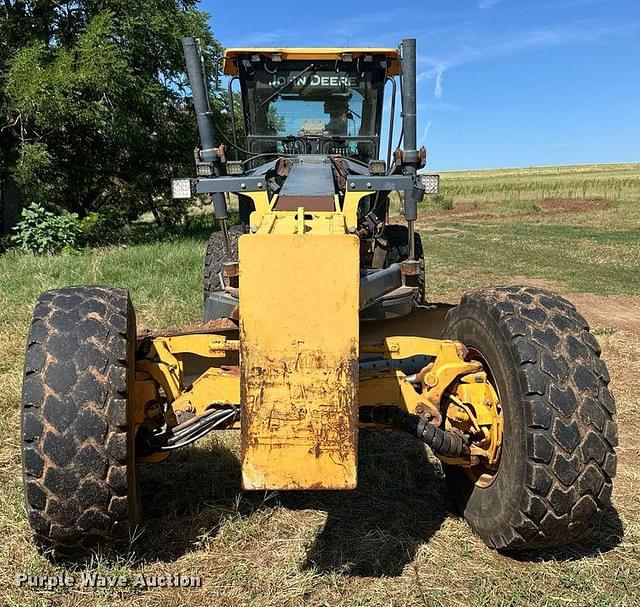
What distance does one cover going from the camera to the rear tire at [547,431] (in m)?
2.73

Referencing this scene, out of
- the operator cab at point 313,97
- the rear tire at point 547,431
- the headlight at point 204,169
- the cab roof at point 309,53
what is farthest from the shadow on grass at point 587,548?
the cab roof at point 309,53

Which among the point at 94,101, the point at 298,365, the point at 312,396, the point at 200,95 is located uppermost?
the point at 94,101

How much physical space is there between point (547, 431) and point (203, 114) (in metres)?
3.28

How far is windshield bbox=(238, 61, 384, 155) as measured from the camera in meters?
5.79

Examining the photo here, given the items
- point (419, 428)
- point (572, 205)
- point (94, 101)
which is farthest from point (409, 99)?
point (572, 205)

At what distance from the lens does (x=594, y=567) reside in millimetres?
2947

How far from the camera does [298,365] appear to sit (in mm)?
2537

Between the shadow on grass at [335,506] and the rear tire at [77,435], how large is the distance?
18.0 inches

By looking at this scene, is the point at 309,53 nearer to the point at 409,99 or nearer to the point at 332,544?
the point at 409,99

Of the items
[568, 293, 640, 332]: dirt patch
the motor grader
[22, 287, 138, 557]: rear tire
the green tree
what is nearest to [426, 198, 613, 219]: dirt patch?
the green tree

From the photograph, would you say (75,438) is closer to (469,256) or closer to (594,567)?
(594,567)

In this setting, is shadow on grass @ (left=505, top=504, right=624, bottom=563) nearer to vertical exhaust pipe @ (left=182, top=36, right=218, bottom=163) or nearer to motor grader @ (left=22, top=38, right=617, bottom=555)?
motor grader @ (left=22, top=38, right=617, bottom=555)

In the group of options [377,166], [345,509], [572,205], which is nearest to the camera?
[345,509]

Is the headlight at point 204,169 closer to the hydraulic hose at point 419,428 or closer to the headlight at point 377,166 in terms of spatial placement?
the headlight at point 377,166
